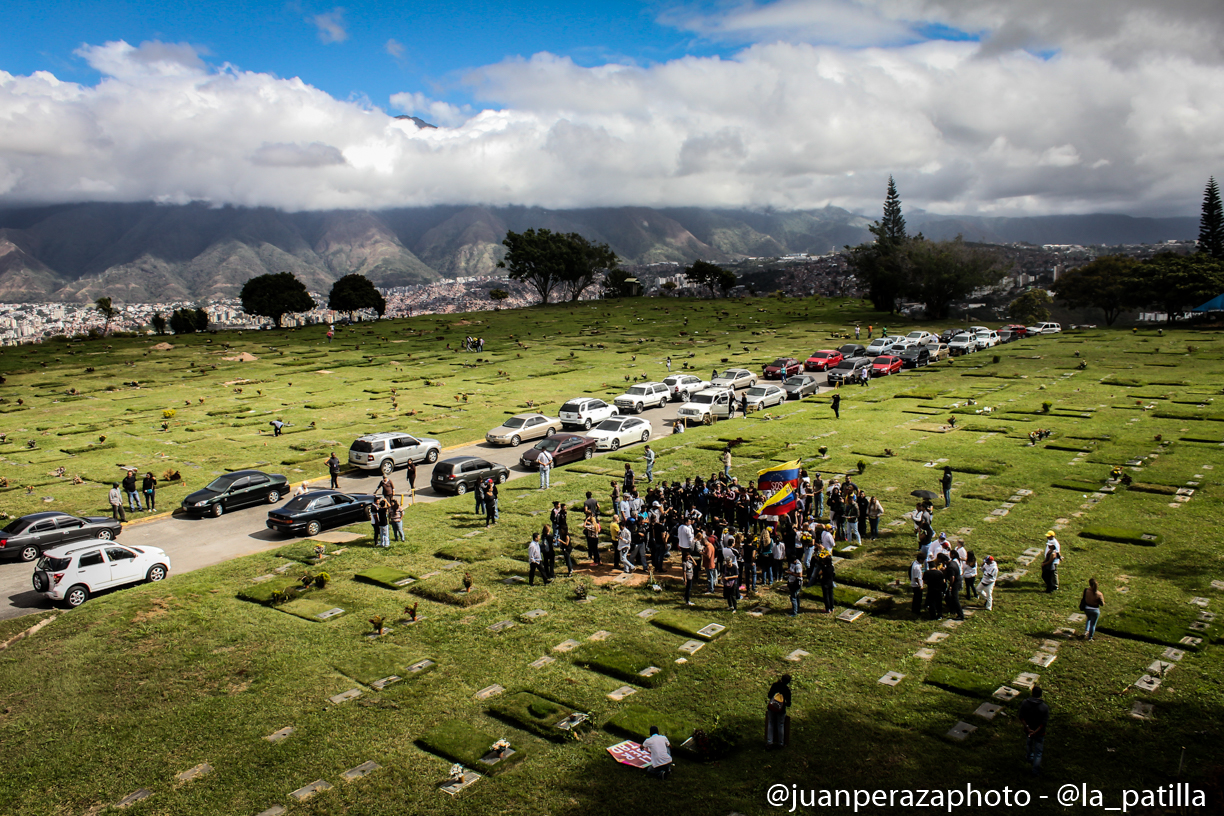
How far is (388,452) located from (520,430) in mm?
Result: 7801

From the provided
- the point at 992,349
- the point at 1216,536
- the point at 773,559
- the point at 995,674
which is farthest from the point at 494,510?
the point at 992,349

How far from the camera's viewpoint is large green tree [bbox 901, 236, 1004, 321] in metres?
92.4

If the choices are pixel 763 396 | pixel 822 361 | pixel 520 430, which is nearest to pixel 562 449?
pixel 520 430

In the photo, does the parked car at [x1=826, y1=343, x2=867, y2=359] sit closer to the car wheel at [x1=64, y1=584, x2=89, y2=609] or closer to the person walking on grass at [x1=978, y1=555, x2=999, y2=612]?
the person walking on grass at [x1=978, y1=555, x2=999, y2=612]

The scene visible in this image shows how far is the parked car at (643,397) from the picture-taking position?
47.9 meters

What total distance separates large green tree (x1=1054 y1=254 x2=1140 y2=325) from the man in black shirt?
320 feet

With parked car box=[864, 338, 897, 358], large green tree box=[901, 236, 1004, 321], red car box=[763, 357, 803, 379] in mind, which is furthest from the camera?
large green tree box=[901, 236, 1004, 321]

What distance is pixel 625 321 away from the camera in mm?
106750

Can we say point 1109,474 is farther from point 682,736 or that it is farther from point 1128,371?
point 1128,371

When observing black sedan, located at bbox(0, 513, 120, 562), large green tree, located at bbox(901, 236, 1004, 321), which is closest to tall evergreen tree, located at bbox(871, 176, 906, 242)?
large green tree, located at bbox(901, 236, 1004, 321)

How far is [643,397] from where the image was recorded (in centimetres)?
4878

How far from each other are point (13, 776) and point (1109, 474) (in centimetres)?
3537

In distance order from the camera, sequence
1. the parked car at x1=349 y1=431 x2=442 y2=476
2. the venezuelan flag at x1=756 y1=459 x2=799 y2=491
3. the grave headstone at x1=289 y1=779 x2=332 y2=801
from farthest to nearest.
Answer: the parked car at x1=349 y1=431 x2=442 y2=476 → the venezuelan flag at x1=756 y1=459 x2=799 y2=491 → the grave headstone at x1=289 y1=779 x2=332 y2=801

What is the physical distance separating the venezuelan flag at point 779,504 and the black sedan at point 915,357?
149 ft
